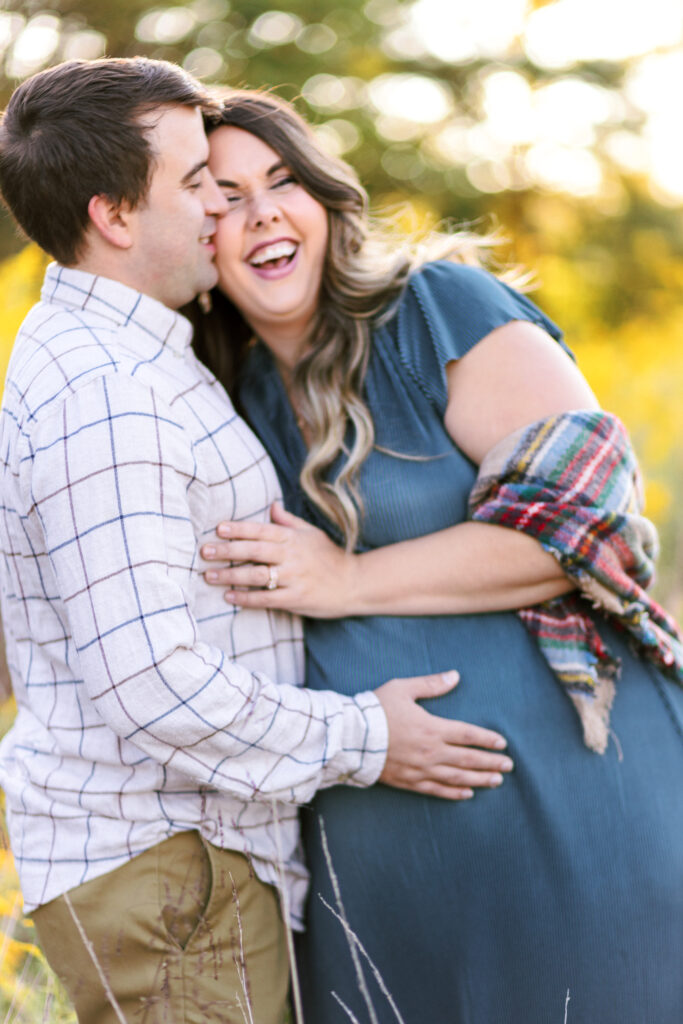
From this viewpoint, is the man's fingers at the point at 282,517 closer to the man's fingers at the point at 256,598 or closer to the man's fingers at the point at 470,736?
the man's fingers at the point at 256,598

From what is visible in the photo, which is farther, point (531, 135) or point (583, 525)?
point (531, 135)

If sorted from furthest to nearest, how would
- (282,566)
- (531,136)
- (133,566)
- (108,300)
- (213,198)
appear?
(531,136)
(213,198)
(282,566)
(108,300)
(133,566)

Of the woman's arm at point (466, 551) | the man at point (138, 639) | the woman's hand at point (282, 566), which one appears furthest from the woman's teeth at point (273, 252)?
the woman's hand at point (282, 566)

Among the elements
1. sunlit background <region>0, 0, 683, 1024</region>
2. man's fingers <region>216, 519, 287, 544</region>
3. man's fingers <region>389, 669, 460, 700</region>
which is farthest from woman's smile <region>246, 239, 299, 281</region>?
sunlit background <region>0, 0, 683, 1024</region>

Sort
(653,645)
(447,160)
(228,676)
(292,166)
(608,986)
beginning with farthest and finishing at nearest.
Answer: (447,160) < (292,166) < (653,645) < (608,986) < (228,676)

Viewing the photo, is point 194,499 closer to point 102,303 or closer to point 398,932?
point 102,303

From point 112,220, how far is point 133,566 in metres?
0.71

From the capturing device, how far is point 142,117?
1.90m

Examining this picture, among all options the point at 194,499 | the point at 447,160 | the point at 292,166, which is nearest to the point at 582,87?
the point at 447,160

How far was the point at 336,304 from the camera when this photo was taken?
8.03 ft

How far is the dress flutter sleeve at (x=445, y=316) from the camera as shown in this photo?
2.19 metres

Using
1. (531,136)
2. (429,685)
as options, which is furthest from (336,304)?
(531,136)

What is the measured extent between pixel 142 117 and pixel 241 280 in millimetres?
529

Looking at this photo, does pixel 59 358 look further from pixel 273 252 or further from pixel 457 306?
pixel 457 306
